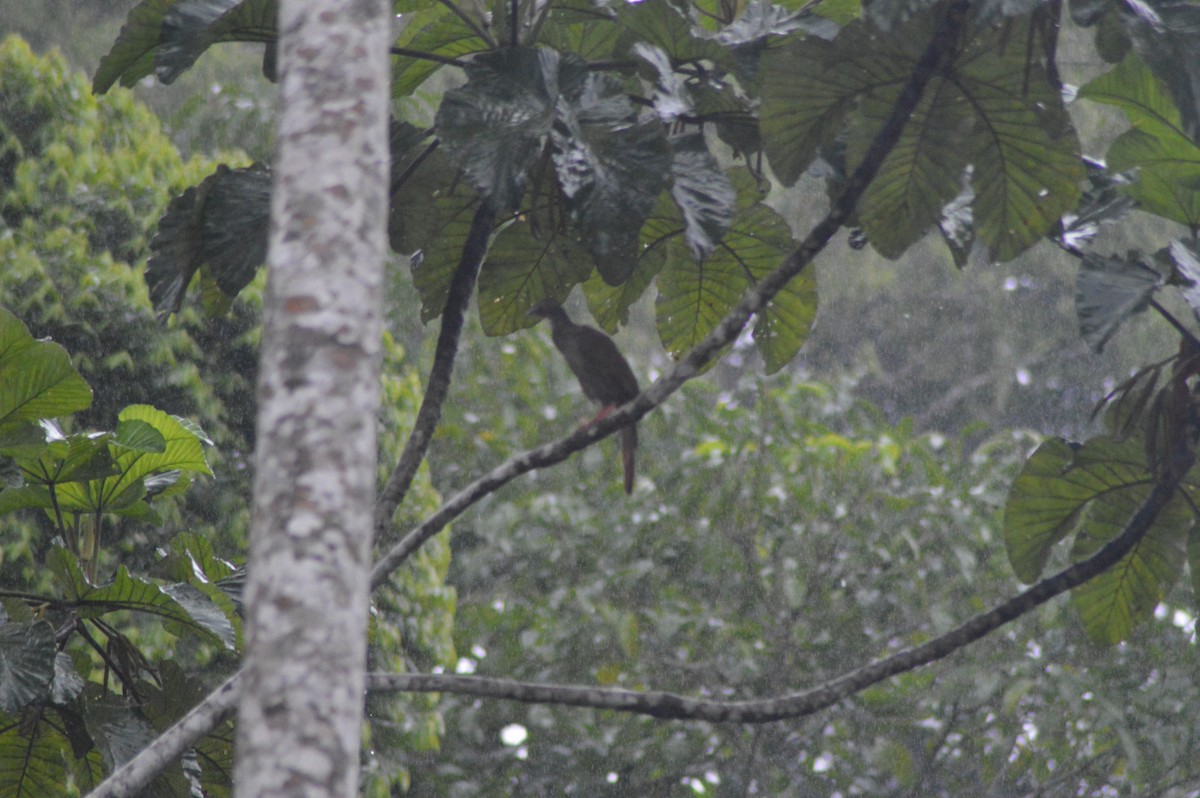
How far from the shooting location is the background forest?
14.8 feet

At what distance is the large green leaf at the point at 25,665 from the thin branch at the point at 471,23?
1143 millimetres

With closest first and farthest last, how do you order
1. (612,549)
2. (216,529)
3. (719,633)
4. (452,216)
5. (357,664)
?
(357,664) < (452,216) < (216,529) < (719,633) < (612,549)

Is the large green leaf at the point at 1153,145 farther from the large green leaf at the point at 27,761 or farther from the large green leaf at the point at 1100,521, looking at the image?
the large green leaf at the point at 27,761

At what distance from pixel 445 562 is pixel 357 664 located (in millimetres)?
3894

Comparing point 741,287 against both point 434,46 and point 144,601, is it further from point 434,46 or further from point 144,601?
point 144,601

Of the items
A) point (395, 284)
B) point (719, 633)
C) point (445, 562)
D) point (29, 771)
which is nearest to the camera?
point (29, 771)

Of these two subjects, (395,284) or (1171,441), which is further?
(395,284)

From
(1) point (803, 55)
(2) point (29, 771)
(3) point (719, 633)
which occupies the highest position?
(3) point (719, 633)

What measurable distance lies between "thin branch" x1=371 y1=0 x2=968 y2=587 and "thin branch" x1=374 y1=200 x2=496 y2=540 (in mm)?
71

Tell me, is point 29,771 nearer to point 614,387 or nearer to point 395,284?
point 614,387

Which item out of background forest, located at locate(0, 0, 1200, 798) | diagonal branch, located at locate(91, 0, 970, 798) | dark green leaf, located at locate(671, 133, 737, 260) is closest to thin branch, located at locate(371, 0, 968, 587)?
diagonal branch, located at locate(91, 0, 970, 798)

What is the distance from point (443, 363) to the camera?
2.28 meters

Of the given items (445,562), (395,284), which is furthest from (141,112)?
(445,562)

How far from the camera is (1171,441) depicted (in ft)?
7.34
